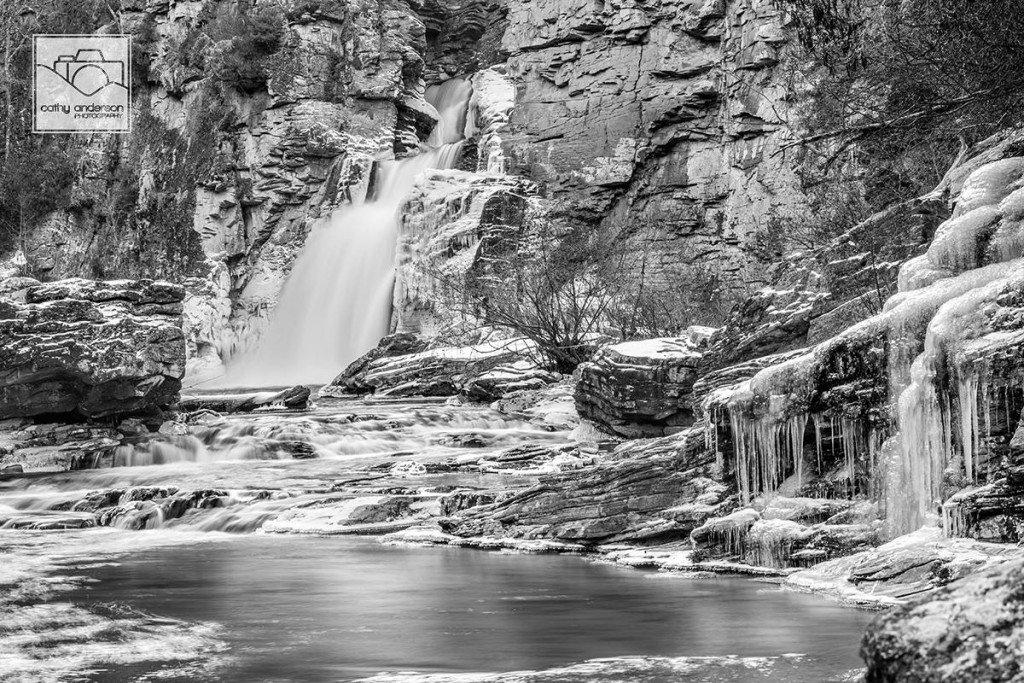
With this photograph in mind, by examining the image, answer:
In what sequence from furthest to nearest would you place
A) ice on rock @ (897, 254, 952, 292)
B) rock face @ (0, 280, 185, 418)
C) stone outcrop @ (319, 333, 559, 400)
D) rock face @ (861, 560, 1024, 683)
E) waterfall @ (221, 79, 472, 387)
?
waterfall @ (221, 79, 472, 387) < stone outcrop @ (319, 333, 559, 400) < rock face @ (0, 280, 185, 418) < ice on rock @ (897, 254, 952, 292) < rock face @ (861, 560, 1024, 683)

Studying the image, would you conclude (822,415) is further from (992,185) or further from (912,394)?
(992,185)

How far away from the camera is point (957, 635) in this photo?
2842 mm

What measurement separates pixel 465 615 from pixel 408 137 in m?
36.1

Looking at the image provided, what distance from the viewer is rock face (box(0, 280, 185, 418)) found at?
19344mm

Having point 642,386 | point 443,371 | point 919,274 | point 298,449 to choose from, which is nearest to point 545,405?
point 298,449

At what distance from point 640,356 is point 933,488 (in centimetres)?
880

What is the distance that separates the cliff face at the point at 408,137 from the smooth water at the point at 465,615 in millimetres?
21633

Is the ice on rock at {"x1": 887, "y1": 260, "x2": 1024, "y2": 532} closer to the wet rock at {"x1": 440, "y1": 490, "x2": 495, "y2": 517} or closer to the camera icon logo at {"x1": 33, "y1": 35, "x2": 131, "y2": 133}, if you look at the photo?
the wet rock at {"x1": 440, "y1": 490, "x2": 495, "y2": 517}

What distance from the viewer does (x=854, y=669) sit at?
523 centimetres

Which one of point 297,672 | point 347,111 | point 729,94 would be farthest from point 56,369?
point 347,111

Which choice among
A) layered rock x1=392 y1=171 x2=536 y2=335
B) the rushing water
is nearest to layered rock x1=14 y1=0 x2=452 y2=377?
layered rock x1=392 y1=171 x2=536 y2=335

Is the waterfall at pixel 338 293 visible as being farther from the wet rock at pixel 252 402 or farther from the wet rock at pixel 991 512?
the wet rock at pixel 991 512

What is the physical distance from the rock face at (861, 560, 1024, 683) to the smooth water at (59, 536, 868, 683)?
7.39ft

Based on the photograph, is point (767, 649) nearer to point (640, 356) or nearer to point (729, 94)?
point (640, 356)
